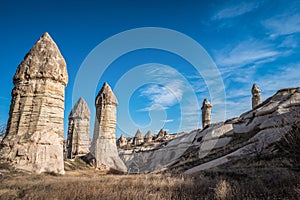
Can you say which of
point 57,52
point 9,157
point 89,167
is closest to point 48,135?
point 9,157

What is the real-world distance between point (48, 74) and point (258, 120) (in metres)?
14.7

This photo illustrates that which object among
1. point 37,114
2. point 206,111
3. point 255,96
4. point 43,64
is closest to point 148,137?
point 206,111

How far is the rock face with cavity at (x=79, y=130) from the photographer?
1952 cm

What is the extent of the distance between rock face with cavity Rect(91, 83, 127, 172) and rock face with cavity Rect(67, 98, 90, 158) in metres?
3.14

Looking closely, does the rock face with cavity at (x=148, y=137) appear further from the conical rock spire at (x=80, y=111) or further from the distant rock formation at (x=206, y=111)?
the conical rock spire at (x=80, y=111)

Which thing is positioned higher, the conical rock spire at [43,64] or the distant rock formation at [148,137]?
the conical rock spire at [43,64]

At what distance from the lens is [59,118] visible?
415 inches

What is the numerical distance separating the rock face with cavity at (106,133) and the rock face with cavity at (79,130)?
3.14 meters

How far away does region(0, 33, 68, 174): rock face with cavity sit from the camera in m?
9.20

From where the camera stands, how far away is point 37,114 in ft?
32.7

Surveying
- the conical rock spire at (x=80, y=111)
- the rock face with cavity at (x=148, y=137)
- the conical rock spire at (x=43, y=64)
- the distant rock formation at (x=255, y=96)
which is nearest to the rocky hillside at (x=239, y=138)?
the conical rock spire at (x=43, y=64)

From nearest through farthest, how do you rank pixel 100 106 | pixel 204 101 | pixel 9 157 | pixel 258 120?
1. pixel 9 157
2. pixel 258 120
3. pixel 100 106
4. pixel 204 101

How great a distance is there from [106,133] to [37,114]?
777cm

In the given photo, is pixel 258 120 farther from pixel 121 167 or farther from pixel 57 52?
pixel 57 52
